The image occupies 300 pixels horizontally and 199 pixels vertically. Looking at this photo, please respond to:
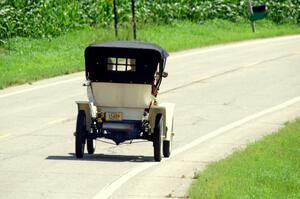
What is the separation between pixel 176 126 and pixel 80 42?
17.6 m

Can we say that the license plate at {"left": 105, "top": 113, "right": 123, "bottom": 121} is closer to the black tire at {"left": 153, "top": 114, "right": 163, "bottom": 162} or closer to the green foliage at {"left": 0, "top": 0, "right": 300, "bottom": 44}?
the black tire at {"left": 153, "top": 114, "right": 163, "bottom": 162}

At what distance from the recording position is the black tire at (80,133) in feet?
61.9

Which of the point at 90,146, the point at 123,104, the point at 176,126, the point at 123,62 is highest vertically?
the point at 123,62

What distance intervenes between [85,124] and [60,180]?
8.34 feet

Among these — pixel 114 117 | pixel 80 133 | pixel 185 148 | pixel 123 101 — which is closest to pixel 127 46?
pixel 123 101

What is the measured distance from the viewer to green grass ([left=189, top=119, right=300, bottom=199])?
14.9 meters

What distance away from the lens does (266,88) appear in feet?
102

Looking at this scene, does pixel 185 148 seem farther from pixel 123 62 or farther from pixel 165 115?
pixel 123 62

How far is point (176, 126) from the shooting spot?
23.5 metres

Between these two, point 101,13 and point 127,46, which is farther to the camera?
point 101,13

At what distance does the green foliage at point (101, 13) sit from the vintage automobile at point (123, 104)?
785 inches

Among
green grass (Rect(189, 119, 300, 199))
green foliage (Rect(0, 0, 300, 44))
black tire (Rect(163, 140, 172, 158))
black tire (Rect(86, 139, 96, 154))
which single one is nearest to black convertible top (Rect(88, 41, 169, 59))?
black tire (Rect(163, 140, 172, 158))

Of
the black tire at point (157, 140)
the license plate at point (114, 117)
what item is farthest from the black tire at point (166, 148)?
the license plate at point (114, 117)

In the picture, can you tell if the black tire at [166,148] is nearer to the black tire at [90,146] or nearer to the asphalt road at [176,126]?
the asphalt road at [176,126]
